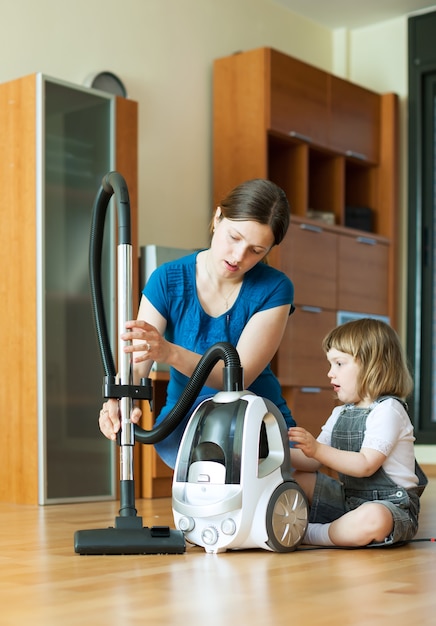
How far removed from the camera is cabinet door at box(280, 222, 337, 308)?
492 centimetres

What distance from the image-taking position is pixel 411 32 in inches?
227

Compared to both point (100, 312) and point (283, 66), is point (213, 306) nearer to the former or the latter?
point (100, 312)

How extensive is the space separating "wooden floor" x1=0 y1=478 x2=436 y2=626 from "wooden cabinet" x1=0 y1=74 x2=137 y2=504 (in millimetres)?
1245

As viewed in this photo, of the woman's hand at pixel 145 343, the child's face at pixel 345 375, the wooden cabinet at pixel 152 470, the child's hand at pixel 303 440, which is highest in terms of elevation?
the woman's hand at pixel 145 343

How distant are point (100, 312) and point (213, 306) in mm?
383

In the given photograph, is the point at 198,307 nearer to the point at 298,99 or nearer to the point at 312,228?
the point at 312,228

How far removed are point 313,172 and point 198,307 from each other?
325 cm

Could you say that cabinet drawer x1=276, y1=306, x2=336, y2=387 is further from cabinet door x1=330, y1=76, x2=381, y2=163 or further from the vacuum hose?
the vacuum hose

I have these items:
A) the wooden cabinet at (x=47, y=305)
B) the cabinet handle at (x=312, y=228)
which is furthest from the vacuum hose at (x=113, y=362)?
the cabinet handle at (x=312, y=228)

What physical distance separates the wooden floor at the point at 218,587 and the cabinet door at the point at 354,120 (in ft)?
11.0

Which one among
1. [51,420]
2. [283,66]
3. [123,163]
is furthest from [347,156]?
[51,420]

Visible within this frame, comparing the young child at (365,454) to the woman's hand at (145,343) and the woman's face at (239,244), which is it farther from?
the woman's hand at (145,343)

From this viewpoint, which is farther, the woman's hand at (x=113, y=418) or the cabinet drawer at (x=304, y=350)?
the cabinet drawer at (x=304, y=350)

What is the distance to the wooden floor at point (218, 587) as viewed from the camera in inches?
57.3
